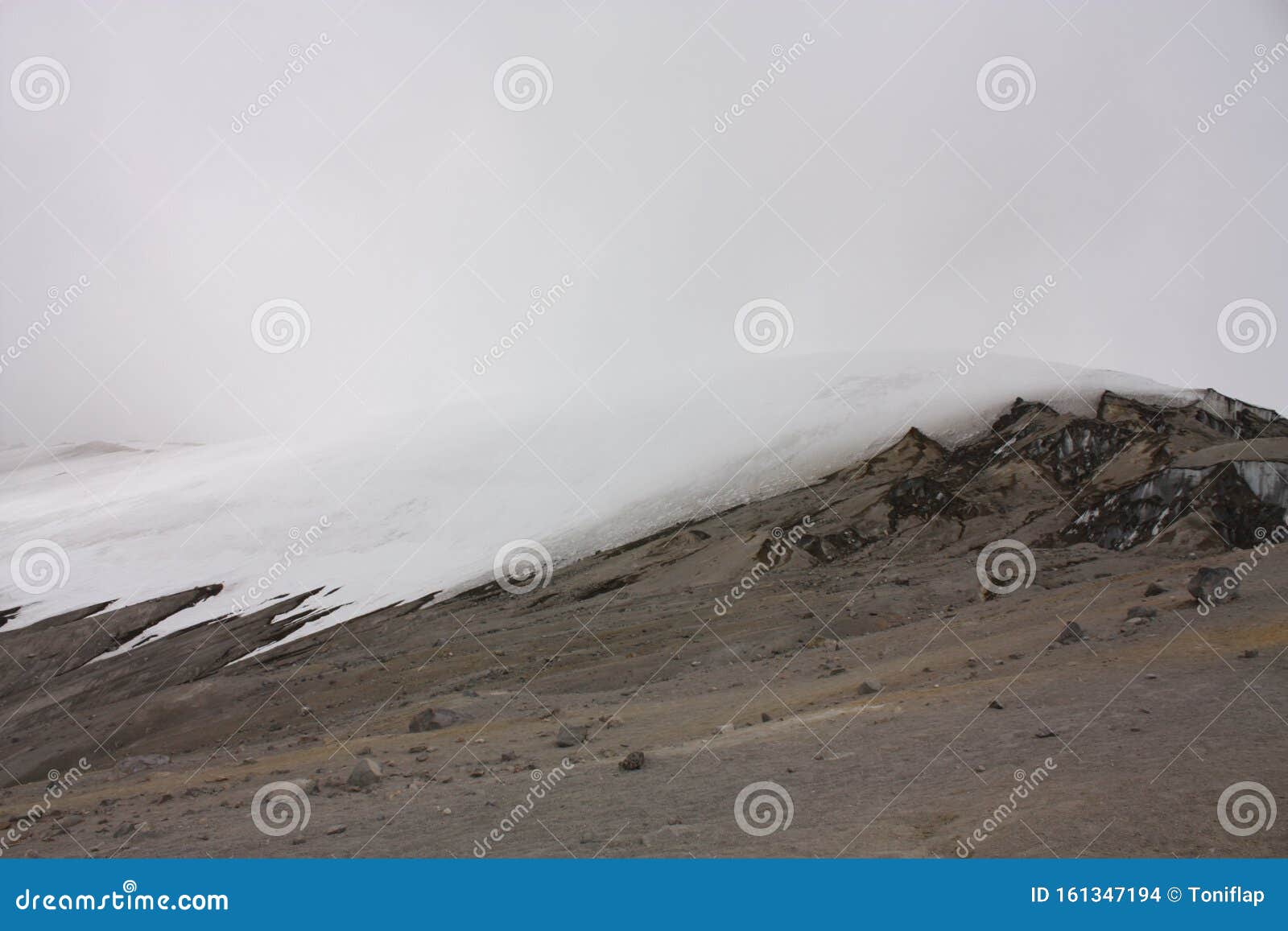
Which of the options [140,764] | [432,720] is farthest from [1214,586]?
[140,764]

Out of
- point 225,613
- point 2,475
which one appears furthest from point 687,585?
point 2,475

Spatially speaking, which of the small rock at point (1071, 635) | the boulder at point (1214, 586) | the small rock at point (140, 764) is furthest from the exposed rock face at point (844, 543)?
the boulder at point (1214, 586)

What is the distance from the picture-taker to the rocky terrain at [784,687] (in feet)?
26.4

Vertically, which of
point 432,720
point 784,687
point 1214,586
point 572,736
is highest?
point 1214,586

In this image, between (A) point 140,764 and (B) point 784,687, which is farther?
(A) point 140,764

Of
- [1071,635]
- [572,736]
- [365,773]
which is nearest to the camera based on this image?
[365,773]

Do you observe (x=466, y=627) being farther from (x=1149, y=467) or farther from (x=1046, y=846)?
(x=1149, y=467)

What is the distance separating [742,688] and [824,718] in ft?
10.1

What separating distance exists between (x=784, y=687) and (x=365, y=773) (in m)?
7.32

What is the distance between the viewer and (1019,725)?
9.59 meters

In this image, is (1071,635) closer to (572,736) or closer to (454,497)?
(572,736)

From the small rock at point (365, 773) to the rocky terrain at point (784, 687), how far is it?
68 millimetres

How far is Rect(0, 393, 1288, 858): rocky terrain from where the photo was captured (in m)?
8.04

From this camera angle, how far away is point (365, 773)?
10562mm
